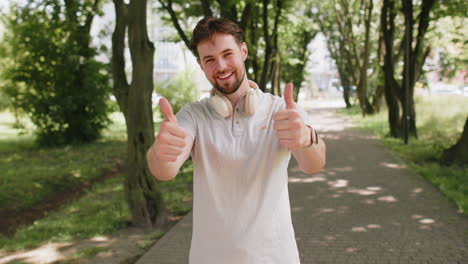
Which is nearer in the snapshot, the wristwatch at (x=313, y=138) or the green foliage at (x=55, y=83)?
the wristwatch at (x=313, y=138)

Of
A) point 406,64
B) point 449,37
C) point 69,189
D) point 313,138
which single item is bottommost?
point 69,189

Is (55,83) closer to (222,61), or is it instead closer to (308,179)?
(308,179)

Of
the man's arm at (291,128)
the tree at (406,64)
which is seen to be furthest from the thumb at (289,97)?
the tree at (406,64)

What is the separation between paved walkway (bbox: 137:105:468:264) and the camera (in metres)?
5.58

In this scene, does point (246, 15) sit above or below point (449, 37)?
above

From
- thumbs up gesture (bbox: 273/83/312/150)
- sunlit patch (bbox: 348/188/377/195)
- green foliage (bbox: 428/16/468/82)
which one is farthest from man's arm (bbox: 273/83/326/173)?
green foliage (bbox: 428/16/468/82)

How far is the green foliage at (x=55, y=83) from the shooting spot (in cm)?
1748

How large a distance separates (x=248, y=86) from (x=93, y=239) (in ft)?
17.3

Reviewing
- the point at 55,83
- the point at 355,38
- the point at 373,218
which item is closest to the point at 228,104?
the point at 373,218

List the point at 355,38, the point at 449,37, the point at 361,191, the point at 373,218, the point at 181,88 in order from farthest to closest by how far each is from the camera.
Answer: the point at 355,38, the point at 181,88, the point at 449,37, the point at 361,191, the point at 373,218

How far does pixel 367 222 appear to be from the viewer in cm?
682

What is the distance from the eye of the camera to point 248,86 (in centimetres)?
235

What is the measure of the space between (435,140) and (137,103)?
1161 centimetres

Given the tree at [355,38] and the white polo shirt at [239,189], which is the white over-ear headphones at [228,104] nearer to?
the white polo shirt at [239,189]
